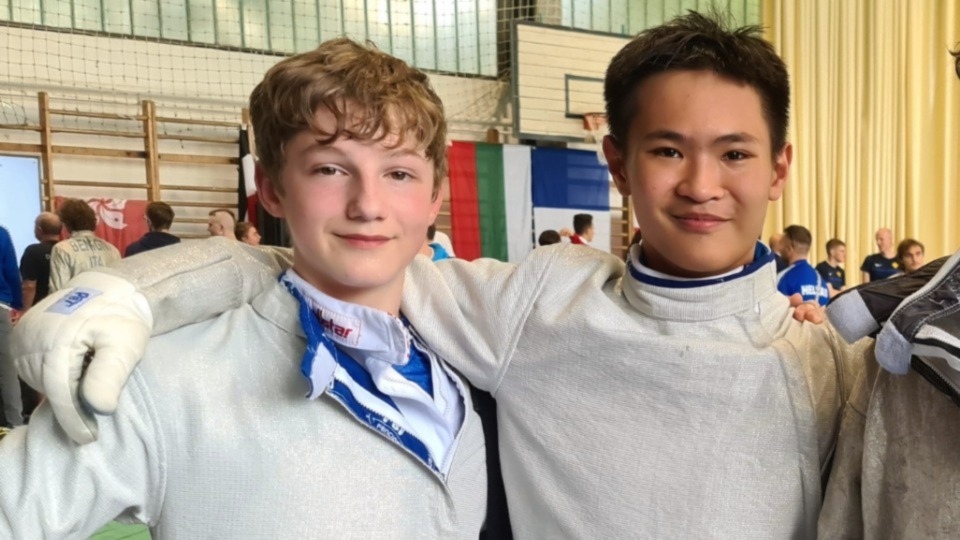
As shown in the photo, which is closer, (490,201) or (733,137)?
(733,137)

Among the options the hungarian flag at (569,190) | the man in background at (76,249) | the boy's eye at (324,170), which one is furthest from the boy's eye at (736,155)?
the hungarian flag at (569,190)

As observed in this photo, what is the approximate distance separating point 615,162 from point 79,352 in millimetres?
718

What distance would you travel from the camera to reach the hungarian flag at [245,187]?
5.27 m

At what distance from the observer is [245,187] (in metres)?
5.29

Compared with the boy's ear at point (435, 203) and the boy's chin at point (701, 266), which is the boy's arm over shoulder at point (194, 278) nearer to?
the boy's ear at point (435, 203)

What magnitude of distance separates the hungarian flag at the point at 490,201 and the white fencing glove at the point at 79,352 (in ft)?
16.8

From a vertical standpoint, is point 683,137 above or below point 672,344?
above

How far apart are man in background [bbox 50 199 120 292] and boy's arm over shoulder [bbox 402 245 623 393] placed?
315cm

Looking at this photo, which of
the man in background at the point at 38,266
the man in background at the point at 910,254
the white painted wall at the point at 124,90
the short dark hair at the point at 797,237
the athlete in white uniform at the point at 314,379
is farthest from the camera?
the man in background at the point at 910,254

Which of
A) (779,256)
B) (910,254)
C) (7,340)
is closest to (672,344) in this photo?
(7,340)

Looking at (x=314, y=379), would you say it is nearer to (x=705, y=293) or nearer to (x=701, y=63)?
(x=705, y=293)

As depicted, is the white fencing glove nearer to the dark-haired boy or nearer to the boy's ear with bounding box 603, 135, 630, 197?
the dark-haired boy

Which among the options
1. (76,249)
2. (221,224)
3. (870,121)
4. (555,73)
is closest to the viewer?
(76,249)

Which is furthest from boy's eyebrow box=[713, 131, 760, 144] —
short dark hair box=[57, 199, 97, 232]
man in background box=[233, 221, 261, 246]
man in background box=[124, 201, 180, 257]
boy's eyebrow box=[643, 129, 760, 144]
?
man in background box=[233, 221, 261, 246]
